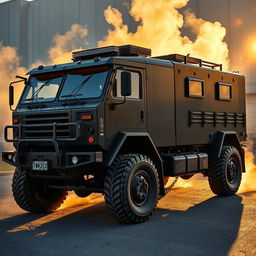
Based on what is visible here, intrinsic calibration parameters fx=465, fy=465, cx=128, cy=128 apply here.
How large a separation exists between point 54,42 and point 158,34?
14715 mm

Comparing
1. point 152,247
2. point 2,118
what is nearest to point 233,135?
point 152,247

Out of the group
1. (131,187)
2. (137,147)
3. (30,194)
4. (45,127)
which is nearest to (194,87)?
(137,147)

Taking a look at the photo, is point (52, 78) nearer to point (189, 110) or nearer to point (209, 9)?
point (189, 110)

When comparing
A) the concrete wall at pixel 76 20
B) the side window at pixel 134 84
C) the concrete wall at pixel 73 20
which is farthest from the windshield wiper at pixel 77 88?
the concrete wall at pixel 73 20

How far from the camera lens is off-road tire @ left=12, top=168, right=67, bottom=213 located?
28.3 feet

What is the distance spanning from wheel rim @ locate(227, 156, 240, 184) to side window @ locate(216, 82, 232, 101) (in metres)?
1.45

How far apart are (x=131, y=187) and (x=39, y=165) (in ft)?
5.24

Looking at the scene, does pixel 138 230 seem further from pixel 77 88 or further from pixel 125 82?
pixel 77 88

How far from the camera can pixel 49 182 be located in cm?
873

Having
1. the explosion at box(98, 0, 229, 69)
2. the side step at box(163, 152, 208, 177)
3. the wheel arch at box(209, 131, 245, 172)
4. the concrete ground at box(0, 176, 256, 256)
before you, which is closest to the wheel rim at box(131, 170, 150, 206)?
the concrete ground at box(0, 176, 256, 256)

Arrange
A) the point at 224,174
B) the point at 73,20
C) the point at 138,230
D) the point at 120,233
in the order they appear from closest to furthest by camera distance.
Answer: the point at 120,233
the point at 138,230
the point at 224,174
the point at 73,20

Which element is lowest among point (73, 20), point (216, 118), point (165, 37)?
point (216, 118)

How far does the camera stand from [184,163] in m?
9.38

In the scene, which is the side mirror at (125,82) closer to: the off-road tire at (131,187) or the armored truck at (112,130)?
the armored truck at (112,130)
